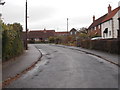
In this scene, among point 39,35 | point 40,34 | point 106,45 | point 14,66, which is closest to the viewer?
point 14,66

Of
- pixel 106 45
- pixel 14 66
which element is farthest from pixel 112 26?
pixel 14 66

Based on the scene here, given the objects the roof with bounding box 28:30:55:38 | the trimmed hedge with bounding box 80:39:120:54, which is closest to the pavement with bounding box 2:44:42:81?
the trimmed hedge with bounding box 80:39:120:54

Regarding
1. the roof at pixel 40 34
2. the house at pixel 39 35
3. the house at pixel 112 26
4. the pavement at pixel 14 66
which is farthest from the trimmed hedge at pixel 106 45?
the roof at pixel 40 34

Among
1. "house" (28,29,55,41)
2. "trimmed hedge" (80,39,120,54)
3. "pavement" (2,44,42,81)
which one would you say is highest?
"house" (28,29,55,41)

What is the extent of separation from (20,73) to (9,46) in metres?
3.60

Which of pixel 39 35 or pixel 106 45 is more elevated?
pixel 39 35

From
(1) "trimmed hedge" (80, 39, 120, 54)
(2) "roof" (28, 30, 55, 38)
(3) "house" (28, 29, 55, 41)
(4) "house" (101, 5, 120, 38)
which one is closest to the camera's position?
(1) "trimmed hedge" (80, 39, 120, 54)

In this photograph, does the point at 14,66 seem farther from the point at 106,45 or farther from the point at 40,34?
the point at 40,34

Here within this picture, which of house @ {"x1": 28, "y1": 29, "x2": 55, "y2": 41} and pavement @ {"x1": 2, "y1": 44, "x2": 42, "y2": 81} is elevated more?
house @ {"x1": 28, "y1": 29, "x2": 55, "y2": 41}

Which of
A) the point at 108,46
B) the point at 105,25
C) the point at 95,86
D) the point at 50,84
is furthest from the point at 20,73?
the point at 105,25

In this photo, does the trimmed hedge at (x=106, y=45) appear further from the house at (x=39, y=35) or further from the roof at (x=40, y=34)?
the roof at (x=40, y=34)

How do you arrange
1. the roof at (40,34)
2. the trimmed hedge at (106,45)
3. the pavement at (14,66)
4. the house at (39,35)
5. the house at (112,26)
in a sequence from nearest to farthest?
1. the pavement at (14,66)
2. the trimmed hedge at (106,45)
3. the house at (112,26)
4. the house at (39,35)
5. the roof at (40,34)

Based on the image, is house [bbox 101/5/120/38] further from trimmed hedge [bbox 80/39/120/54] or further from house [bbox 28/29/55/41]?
house [bbox 28/29/55/41]

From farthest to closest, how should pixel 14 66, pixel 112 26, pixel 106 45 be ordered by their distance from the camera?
pixel 112 26, pixel 106 45, pixel 14 66
